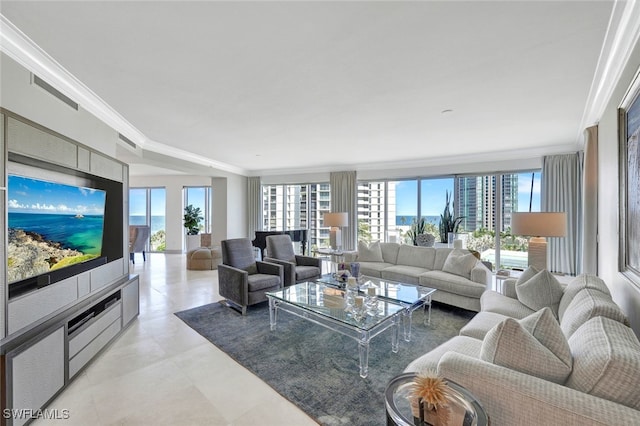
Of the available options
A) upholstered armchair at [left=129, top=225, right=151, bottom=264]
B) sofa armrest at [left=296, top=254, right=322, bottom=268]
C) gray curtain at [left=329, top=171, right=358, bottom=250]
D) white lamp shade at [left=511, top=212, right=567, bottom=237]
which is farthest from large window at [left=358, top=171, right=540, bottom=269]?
upholstered armchair at [left=129, top=225, right=151, bottom=264]

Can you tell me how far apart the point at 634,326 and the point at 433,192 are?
4838mm

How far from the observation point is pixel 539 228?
10.7ft

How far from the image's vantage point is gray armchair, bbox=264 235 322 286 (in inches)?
178

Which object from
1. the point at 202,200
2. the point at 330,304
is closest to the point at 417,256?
the point at 330,304

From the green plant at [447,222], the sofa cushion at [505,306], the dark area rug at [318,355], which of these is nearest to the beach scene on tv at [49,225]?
the dark area rug at [318,355]

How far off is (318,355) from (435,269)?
2730mm

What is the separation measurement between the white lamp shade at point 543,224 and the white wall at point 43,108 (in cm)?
483

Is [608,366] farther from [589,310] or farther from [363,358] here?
[363,358]

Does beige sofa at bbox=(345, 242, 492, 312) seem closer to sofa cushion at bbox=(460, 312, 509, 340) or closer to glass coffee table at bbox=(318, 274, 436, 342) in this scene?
glass coffee table at bbox=(318, 274, 436, 342)

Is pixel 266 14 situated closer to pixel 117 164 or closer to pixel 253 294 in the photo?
pixel 117 164

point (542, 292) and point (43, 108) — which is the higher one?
point (43, 108)

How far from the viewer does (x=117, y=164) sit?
323cm

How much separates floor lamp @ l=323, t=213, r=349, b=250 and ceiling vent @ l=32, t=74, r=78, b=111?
4.50 meters

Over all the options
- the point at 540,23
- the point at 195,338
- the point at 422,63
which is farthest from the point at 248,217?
the point at 540,23
